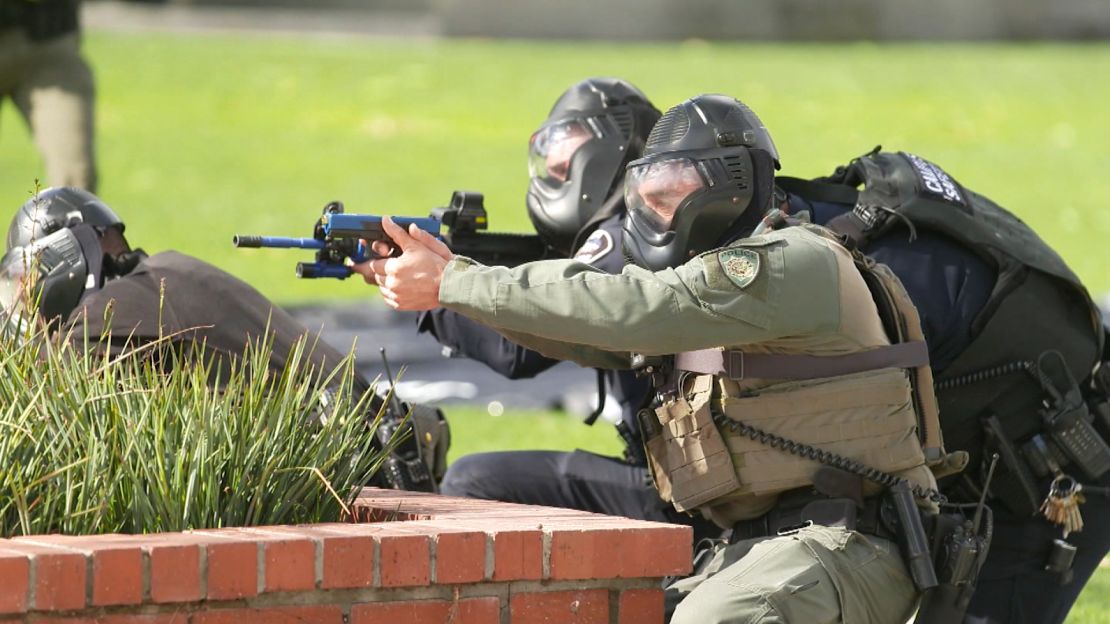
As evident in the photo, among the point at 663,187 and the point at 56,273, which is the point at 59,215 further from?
the point at 663,187

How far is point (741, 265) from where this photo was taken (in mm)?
3738

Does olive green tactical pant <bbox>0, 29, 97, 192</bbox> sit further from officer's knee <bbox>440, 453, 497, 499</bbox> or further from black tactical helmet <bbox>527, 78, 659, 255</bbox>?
officer's knee <bbox>440, 453, 497, 499</bbox>

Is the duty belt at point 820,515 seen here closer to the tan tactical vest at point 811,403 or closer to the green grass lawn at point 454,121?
the tan tactical vest at point 811,403

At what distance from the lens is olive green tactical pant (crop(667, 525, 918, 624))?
3.71 m

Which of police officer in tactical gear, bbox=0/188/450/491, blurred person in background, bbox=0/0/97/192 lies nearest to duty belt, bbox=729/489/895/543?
police officer in tactical gear, bbox=0/188/450/491

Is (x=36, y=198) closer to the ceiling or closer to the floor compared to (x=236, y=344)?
closer to the ceiling

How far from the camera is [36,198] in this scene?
4.45 metres

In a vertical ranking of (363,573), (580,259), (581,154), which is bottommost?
(363,573)

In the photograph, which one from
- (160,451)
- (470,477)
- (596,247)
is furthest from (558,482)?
(160,451)

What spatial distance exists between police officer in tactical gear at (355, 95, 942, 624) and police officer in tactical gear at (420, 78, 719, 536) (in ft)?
3.10

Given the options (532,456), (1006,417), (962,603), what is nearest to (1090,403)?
(1006,417)

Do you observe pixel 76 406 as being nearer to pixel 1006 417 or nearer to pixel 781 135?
pixel 1006 417

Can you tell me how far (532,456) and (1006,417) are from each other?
1550mm

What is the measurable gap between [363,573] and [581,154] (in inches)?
105
